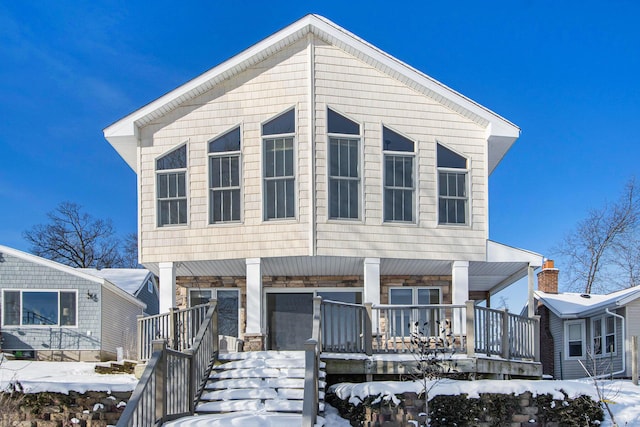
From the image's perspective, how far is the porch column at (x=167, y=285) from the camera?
14.8 metres

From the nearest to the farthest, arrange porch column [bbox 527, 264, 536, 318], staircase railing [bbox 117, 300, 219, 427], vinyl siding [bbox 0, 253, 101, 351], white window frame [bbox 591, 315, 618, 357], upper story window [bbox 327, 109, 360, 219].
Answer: staircase railing [bbox 117, 300, 219, 427] → upper story window [bbox 327, 109, 360, 219] → porch column [bbox 527, 264, 536, 318] → white window frame [bbox 591, 315, 618, 357] → vinyl siding [bbox 0, 253, 101, 351]

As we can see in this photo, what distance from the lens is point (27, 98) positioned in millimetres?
57375

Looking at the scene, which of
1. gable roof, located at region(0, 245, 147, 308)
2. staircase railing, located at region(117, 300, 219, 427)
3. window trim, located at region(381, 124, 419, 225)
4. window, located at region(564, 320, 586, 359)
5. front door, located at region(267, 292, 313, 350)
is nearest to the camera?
staircase railing, located at region(117, 300, 219, 427)

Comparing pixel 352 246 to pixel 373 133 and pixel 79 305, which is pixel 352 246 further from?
pixel 79 305

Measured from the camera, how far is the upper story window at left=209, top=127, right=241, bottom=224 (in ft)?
48.2

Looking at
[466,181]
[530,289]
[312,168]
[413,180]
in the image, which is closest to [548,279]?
[530,289]

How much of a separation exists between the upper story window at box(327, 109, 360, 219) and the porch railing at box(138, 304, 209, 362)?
328 centimetres

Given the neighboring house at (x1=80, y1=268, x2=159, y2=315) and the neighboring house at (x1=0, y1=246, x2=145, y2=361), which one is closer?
the neighboring house at (x1=0, y1=246, x2=145, y2=361)

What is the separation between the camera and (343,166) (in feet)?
48.1

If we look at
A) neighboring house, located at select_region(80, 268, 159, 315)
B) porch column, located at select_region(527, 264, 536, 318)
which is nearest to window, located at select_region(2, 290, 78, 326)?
neighboring house, located at select_region(80, 268, 159, 315)

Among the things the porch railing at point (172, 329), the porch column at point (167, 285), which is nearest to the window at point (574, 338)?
the porch railing at point (172, 329)

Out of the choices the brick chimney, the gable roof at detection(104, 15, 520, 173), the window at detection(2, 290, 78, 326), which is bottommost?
the window at detection(2, 290, 78, 326)

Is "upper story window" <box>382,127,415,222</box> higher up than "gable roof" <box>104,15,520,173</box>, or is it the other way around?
"gable roof" <box>104,15,520,173</box>

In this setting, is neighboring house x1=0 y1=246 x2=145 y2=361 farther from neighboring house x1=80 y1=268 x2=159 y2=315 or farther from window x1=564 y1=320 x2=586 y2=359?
window x1=564 y1=320 x2=586 y2=359
